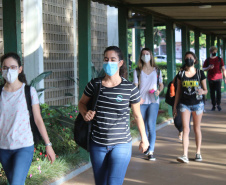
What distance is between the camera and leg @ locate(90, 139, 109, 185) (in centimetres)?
442

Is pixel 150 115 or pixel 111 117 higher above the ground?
pixel 111 117

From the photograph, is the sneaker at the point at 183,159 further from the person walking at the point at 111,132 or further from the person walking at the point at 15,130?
the person walking at the point at 15,130

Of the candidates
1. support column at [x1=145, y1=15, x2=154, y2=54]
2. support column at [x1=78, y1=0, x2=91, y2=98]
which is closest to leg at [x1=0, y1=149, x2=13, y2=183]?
support column at [x1=78, y1=0, x2=91, y2=98]

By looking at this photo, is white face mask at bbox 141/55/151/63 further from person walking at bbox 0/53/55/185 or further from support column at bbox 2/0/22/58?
person walking at bbox 0/53/55/185

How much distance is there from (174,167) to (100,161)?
3.57 meters

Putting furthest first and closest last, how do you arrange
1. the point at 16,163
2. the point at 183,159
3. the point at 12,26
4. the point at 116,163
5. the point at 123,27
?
the point at 123,27
the point at 183,159
the point at 12,26
the point at 116,163
the point at 16,163

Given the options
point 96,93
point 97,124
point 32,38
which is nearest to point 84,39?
point 32,38

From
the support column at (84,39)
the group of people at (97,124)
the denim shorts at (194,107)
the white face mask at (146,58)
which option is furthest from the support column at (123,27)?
the group of people at (97,124)

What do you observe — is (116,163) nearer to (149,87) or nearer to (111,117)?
(111,117)

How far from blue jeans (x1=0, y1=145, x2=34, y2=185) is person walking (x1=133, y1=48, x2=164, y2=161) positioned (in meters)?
4.14

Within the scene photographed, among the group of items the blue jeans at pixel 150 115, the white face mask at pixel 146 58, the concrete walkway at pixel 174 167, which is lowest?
the concrete walkway at pixel 174 167

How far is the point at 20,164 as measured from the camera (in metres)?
4.21

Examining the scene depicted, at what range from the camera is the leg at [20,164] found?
4.18 metres

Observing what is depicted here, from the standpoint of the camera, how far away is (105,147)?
440 cm
